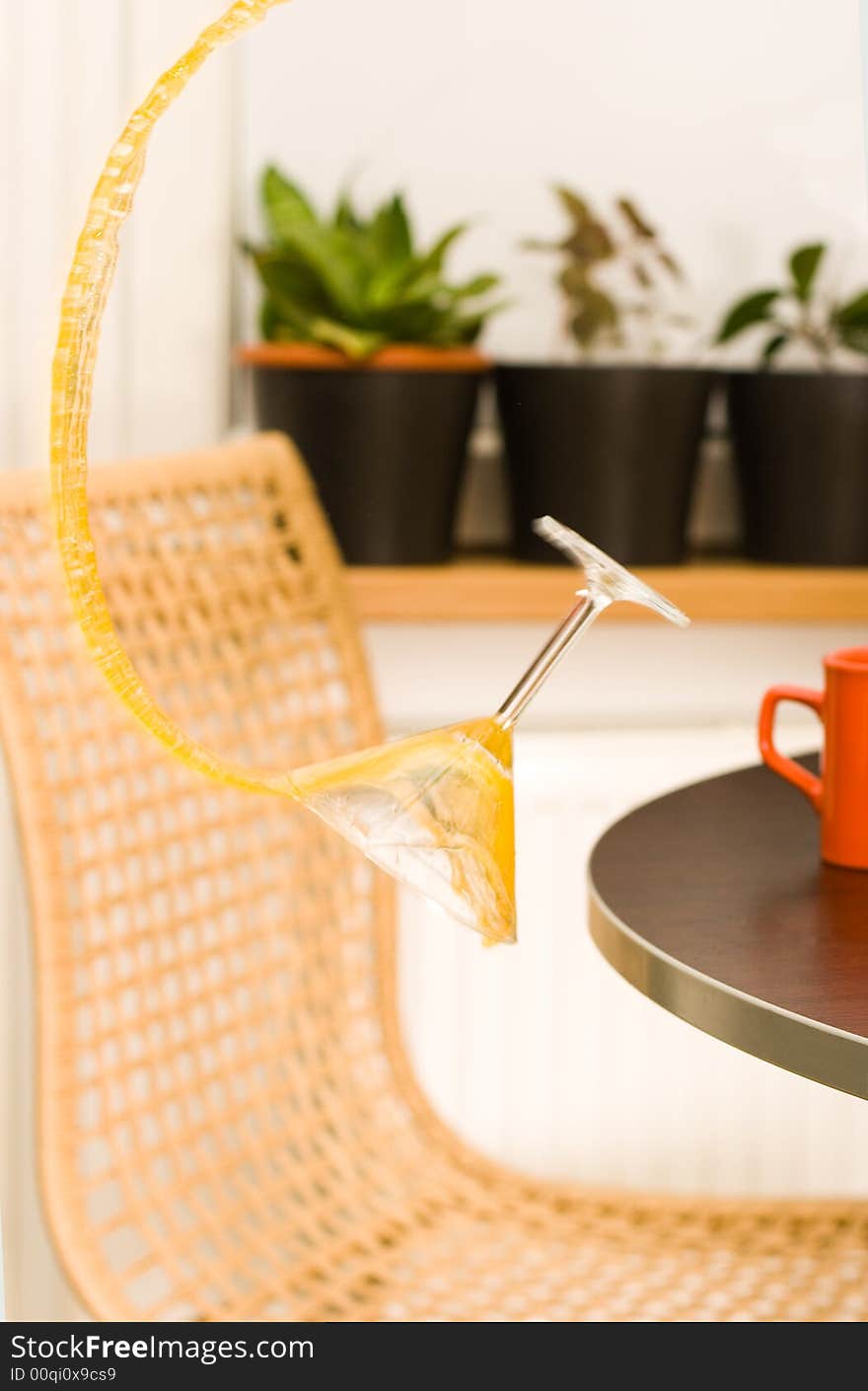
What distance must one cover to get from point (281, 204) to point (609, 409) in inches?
11.8

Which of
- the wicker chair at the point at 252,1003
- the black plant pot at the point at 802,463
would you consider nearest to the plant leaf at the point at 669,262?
the black plant pot at the point at 802,463

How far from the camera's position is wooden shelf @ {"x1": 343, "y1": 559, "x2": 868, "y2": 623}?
1.23 m

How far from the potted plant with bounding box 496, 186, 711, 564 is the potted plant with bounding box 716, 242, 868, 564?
59 mm

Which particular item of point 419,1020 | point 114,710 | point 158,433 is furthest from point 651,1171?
point 158,433

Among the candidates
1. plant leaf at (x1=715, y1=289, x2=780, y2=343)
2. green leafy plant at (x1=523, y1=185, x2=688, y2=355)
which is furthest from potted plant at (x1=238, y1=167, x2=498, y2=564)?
plant leaf at (x1=715, y1=289, x2=780, y2=343)

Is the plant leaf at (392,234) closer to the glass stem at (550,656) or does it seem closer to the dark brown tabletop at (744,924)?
the dark brown tabletop at (744,924)

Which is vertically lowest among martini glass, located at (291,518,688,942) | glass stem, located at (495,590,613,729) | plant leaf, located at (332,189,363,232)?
martini glass, located at (291,518,688,942)

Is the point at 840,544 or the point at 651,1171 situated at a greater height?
the point at 840,544

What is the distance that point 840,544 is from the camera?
4.25ft

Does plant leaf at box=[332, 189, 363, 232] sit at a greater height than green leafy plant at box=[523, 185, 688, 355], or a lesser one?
greater

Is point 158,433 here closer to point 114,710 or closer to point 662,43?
point 114,710

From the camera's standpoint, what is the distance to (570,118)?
1.33m

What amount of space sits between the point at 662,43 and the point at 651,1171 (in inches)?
37.7

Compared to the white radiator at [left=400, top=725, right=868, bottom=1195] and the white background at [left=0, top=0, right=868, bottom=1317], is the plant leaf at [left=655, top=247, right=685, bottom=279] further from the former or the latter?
the white radiator at [left=400, top=725, right=868, bottom=1195]
